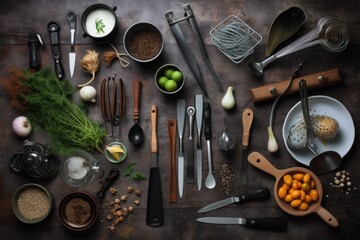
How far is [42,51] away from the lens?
2.17m

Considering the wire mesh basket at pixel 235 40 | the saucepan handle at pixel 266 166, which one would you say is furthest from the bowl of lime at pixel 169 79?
the saucepan handle at pixel 266 166

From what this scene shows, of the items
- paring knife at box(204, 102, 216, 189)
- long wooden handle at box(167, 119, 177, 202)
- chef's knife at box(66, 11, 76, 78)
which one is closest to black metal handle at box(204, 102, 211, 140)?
paring knife at box(204, 102, 216, 189)

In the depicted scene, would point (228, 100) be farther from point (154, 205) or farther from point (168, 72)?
point (154, 205)

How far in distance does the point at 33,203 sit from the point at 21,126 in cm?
32

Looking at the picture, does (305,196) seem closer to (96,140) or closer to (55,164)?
(96,140)

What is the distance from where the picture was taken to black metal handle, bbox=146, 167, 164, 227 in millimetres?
2078

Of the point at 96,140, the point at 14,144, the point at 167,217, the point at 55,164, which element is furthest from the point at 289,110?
the point at 14,144

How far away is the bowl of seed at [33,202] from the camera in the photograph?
6.79ft

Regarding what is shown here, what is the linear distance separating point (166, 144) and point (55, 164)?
0.47 meters

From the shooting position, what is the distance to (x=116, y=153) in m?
2.10

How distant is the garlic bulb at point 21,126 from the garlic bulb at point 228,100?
0.81 m

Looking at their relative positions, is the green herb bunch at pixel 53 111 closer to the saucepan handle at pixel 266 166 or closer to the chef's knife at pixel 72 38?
the chef's knife at pixel 72 38

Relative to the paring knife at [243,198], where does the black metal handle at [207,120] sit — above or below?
above

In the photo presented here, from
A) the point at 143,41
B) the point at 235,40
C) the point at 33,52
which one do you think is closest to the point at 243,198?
the point at 235,40
